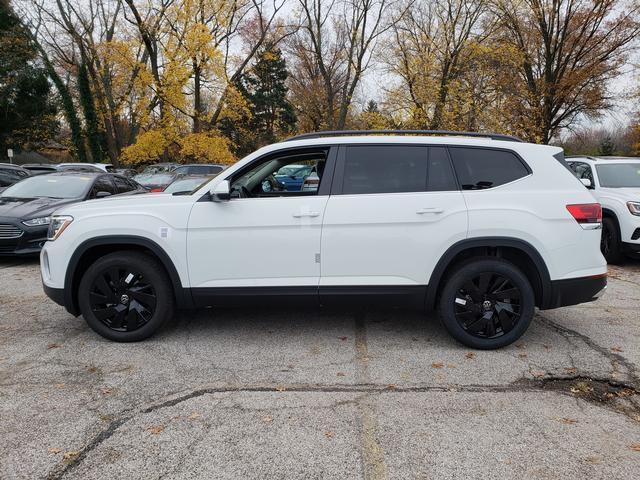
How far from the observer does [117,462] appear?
254 centimetres

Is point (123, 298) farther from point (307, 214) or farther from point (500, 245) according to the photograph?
point (500, 245)

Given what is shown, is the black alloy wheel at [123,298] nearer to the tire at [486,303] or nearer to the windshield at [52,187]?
the tire at [486,303]

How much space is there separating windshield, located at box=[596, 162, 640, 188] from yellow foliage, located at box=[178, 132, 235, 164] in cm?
1996

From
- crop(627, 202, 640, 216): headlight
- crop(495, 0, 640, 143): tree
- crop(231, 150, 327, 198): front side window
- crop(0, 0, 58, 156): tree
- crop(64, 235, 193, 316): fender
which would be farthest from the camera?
crop(0, 0, 58, 156): tree

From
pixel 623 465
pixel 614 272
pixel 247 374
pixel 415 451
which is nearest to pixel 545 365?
pixel 623 465

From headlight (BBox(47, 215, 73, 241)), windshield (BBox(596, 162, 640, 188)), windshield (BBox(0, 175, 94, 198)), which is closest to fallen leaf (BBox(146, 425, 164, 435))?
headlight (BBox(47, 215, 73, 241))

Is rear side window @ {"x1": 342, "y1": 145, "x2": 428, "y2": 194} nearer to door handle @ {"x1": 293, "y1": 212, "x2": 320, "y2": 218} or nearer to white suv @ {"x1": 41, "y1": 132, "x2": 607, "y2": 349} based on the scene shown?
white suv @ {"x1": 41, "y1": 132, "x2": 607, "y2": 349}

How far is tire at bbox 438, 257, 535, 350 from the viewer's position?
3.97 m

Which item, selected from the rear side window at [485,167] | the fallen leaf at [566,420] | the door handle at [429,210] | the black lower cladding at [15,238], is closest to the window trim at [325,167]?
the door handle at [429,210]

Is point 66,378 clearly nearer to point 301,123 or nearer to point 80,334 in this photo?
point 80,334

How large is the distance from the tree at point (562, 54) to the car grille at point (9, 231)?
21.4 m

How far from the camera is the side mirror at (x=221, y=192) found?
12.8 feet

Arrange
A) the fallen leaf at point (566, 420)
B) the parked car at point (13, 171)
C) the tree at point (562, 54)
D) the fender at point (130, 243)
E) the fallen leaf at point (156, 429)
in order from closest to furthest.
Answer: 1. the fallen leaf at point (156, 429)
2. the fallen leaf at point (566, 420)
3. the fender at point (130, 243)
4. the parked car at point (13, 171)
5. the tree at point (562, 54)

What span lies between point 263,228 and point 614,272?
6.34 m
